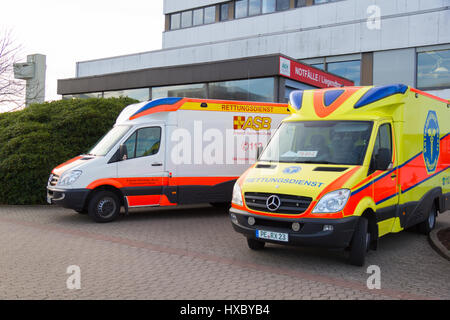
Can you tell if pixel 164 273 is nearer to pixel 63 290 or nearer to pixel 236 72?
pixel 63 290

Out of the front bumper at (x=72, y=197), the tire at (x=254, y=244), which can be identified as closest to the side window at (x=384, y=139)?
the tire at (x=254, y=244)

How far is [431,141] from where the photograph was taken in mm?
8719

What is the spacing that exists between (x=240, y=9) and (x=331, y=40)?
389 inches

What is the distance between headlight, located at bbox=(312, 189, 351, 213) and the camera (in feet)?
19.8

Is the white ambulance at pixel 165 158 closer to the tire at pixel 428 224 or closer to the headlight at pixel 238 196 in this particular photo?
the headlight at pixel 238 196

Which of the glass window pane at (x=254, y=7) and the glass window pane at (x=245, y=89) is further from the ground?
the glass window pane at (x=254, y=7)

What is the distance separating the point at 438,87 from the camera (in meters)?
22.6

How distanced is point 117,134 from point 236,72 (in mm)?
7611

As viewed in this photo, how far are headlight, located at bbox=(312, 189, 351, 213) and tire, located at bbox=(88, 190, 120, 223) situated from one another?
5554mm

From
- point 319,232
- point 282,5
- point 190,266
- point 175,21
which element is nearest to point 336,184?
point 319,232

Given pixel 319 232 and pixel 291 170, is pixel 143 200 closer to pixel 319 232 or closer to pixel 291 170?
pixel 291 170

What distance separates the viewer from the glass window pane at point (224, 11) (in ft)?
113

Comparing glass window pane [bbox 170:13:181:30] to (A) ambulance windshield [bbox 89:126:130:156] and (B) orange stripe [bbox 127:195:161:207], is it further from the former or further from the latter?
A: (B) orange stripe [bbox 127:195:161:207]

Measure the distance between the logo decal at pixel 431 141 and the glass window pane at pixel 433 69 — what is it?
15.1m
